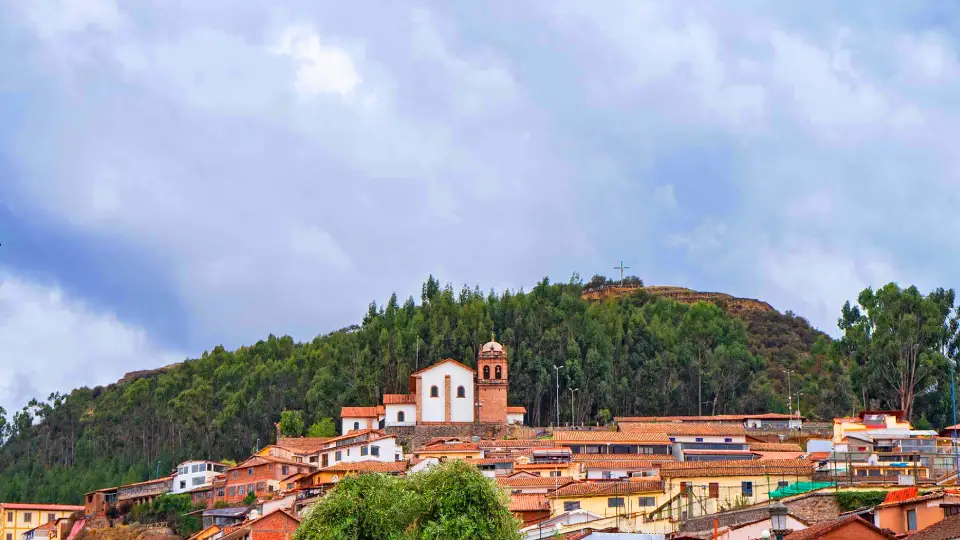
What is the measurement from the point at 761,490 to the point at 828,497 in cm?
735

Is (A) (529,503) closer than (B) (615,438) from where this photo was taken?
Yes

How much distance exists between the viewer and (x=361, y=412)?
86562 millimetres

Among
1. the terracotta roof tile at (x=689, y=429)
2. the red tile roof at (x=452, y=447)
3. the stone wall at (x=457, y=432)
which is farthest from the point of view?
the stone wall at (x=457, y=432)

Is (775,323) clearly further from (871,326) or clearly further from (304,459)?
(304,459)

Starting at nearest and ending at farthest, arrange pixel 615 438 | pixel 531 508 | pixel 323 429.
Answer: pixel 531 508, pixel 615 438, pixel 323 429

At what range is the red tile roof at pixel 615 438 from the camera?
220 ft

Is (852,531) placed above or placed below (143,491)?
above

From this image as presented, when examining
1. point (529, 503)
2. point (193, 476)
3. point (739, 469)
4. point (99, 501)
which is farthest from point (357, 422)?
point (739, 469)

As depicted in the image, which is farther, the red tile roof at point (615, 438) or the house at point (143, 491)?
the house at point (143, 491)

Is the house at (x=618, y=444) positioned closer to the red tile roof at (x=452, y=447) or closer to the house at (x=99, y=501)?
the red tile roof at (x=452, y=447)

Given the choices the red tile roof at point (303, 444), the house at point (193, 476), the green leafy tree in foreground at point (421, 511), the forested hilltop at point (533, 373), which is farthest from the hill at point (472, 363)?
the green leafy tree in foreground at point (421, 511)

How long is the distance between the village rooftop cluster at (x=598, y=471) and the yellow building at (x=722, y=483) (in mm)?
70

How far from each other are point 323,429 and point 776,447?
33.8 meters

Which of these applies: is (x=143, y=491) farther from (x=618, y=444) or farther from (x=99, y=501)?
(x=618, y=444)
